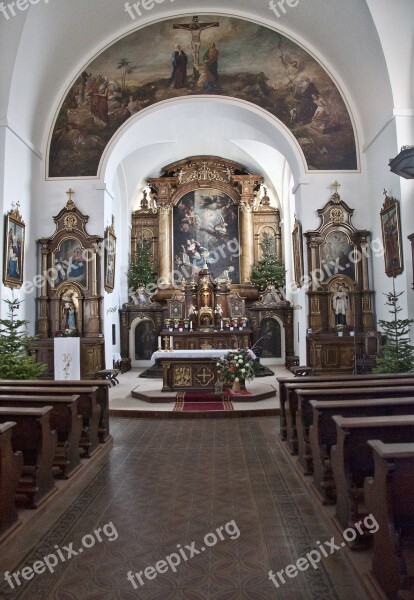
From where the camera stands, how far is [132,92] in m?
13.5

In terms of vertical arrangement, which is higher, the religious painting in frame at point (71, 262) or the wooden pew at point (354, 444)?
the religious painting in frame at point (71, 262)

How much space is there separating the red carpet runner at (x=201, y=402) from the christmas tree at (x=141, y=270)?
819 centimetres

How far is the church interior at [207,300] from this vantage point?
3514mm

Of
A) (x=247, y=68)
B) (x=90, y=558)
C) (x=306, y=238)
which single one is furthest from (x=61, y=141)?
(x=90, y=558)

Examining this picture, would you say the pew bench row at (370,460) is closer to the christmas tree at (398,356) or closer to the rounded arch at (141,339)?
the christmas tree at (398,356)

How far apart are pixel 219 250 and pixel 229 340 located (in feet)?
19.8

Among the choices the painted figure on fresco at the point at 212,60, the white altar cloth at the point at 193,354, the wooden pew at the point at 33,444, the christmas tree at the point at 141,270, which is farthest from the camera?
the christmas tree at the point at 141,270

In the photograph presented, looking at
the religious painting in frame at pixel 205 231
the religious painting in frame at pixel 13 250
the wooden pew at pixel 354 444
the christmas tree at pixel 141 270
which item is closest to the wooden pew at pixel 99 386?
the wooden pew at pixel 354 444

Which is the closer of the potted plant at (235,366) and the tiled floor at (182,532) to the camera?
the tiled floor at (182,532)

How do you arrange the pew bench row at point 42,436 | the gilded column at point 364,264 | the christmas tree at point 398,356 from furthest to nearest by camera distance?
the gilded column at point 364,264 < the christmas tree at point 398,356 < the pew bench row at point 42,436

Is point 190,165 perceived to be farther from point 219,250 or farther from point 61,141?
point 61,141

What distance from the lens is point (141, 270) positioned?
18.0 meters

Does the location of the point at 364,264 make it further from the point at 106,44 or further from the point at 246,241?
the point at 106,44

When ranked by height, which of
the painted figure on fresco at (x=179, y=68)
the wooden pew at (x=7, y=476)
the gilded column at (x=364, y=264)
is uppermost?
the painted figure on fresco at (x=179, y=68)
